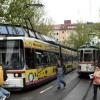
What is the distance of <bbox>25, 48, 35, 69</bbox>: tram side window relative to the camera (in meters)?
22.8

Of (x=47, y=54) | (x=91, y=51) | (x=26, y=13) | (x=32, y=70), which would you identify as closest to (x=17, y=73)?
(x=32, y=70)

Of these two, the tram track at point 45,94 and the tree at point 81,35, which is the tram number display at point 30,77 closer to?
the tram track at point 45,94

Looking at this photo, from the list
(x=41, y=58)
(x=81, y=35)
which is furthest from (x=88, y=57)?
(x=81, y=35)

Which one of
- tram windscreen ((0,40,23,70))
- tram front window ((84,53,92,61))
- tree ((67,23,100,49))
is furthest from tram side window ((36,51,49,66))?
tree ((67,23,100,49))

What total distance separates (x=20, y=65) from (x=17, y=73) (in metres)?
0.48

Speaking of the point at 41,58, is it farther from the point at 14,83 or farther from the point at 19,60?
the point at 14,83

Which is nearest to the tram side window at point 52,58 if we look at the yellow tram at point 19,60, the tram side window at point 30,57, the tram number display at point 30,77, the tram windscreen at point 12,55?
the yellow tram at point 19,60

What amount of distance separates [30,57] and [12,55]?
1.52 metres

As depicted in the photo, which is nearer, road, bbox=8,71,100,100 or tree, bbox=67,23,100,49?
road, bbox=8,71,100,100

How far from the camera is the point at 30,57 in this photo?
23.4 meters

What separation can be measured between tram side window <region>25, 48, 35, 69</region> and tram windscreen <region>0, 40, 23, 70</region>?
60 centimetres

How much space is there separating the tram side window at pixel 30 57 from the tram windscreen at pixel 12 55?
595mm

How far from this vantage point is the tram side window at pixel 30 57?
22.8 metres

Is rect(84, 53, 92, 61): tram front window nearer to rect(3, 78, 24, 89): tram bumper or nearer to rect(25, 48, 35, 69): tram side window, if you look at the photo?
rect(25, 48, 35, 69): tram side window
